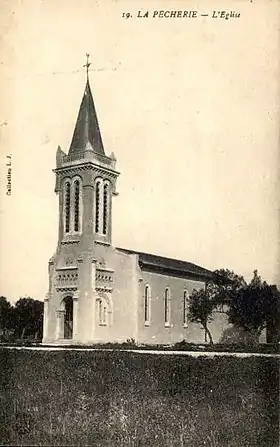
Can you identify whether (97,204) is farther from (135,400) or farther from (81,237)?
(135,400)

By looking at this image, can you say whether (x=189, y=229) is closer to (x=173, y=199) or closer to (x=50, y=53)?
(x=173, y=199)

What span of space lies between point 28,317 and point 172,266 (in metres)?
0.31

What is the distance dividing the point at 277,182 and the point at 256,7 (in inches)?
14.0

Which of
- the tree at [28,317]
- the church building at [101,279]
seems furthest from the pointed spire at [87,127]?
the tree at [28,317]

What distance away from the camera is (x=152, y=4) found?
1269mm

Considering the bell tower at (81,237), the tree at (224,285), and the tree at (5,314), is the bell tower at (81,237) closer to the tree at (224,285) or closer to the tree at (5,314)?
the tree at (5,314)

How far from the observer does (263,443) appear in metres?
1.23

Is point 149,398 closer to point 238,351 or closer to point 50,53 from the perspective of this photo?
point 238,351

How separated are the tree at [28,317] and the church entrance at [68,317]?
5 centimetres

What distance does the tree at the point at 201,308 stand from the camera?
1282 mm

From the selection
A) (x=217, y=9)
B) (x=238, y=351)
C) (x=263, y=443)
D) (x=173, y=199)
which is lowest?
(x=263, y=443)

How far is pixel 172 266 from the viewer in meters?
1.27

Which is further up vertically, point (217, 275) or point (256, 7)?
point (256, 7)

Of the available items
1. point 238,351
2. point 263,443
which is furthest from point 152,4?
point 263,443
